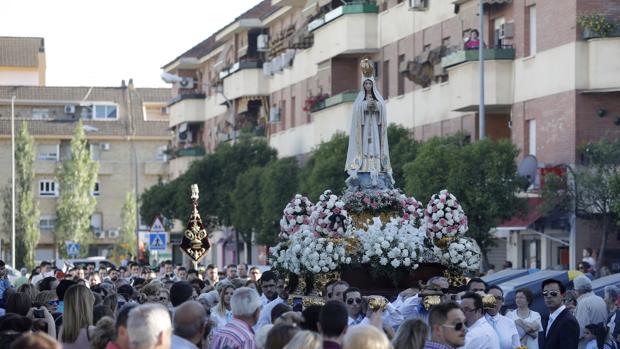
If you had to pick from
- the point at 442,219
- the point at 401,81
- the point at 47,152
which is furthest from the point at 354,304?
the point at 47,152

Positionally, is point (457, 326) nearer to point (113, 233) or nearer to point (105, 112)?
point (113, 233)

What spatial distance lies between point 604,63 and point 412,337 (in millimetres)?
31110

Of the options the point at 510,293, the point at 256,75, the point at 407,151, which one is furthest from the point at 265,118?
the point at 510,293

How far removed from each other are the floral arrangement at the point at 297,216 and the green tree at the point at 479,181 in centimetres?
2010

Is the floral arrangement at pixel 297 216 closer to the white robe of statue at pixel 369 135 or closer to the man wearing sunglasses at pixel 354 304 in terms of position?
the white robe of statue at pixel 369 135

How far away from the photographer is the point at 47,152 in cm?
11300

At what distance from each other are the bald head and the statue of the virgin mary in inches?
361

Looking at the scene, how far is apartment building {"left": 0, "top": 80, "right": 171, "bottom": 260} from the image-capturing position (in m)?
112

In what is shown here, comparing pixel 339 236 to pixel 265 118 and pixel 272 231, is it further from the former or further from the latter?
pixel 265 118

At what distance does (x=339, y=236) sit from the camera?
2089 centimetres

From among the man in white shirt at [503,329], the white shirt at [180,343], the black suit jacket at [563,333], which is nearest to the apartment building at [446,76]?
the black suit jacket at [563,333]

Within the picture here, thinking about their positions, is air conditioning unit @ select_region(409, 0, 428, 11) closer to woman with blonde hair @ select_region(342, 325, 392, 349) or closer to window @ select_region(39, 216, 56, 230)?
woman with blonde hair @ select_region(342, 325, 392, 349)

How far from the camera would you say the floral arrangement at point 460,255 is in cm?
2084

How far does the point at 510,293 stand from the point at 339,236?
7.05m
